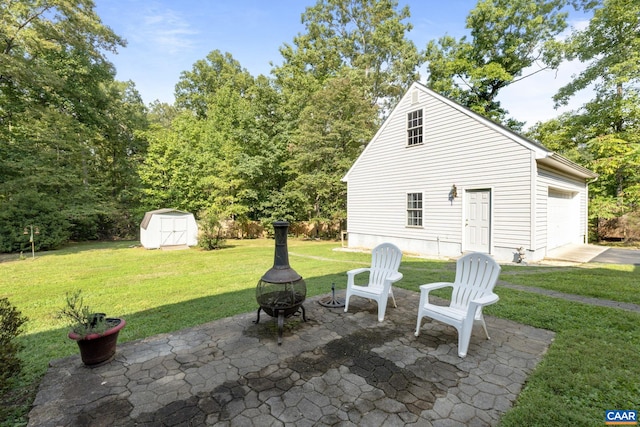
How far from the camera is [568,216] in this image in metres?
11.3

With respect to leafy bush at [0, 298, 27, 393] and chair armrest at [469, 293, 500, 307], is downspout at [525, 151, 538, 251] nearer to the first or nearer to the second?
chair armrest at [469, 293, 500, 307]

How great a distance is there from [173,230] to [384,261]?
13183 millimetres

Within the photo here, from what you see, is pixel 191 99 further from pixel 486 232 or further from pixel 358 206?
pixel 486 232

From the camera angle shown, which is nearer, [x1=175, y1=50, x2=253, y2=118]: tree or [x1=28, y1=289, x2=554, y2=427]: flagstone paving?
[x1=28, y1=289, x2=554, y2=427]: flagstone paving

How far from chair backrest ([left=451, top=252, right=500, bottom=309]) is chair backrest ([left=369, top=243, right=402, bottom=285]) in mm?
972

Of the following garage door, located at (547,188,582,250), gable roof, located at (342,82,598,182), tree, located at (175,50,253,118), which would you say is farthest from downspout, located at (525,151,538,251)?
tree, located at (175,50,253,118)

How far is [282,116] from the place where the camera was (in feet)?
64.8

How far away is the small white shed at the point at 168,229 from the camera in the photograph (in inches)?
550

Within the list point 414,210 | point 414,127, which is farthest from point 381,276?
point 414,127

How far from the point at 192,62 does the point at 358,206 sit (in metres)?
26.1

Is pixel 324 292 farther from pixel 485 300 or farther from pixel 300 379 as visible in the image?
pixel 485 300

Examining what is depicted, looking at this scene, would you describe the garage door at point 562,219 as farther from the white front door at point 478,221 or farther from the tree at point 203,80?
the tree at point 203,80

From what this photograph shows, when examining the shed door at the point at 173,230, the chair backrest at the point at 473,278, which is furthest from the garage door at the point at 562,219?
the shed door at the point at 173,230

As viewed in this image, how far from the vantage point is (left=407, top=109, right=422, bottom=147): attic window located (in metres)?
10.5
